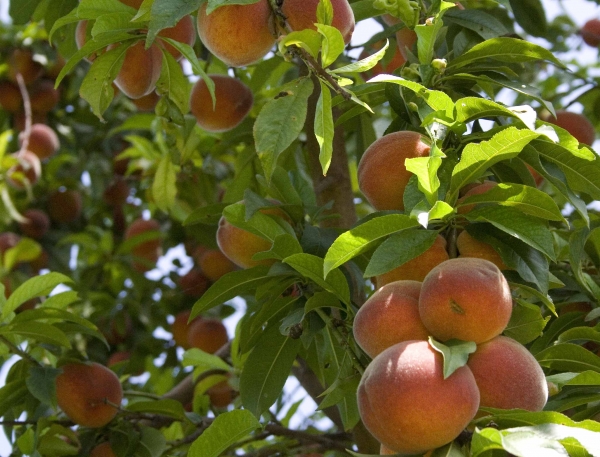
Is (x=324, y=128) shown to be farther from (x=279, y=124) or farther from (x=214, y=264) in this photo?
(x=214, y=264)

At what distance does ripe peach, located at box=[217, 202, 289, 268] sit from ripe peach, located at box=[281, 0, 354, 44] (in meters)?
0.35

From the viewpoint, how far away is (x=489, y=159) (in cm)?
98

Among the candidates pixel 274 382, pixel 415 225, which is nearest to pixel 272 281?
pixel 274 382

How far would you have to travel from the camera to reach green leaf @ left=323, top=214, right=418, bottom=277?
0.95 metres

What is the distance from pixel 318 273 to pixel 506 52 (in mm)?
440

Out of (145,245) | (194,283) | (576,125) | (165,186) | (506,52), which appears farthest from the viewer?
(145,245)

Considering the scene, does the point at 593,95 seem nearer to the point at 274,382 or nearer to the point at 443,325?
the point at 274,382

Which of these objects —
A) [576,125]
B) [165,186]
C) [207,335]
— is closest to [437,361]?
[576,125]

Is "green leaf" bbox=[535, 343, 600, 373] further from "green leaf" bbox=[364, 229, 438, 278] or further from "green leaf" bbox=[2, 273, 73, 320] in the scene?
"green leaf" bbox=[2, 273, 73, 320]

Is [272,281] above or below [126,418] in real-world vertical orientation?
above

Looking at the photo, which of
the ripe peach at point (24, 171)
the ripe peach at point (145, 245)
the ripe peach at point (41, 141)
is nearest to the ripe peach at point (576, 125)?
the ripe peach at point (145, 245)

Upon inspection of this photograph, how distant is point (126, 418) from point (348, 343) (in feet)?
2.24

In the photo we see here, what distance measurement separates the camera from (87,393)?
1542mm

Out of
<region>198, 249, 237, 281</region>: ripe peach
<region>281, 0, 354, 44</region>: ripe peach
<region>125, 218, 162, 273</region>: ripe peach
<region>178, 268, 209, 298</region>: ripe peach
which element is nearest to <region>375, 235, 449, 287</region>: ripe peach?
<region>281, 0, 354, 44</region>: ripe peach
